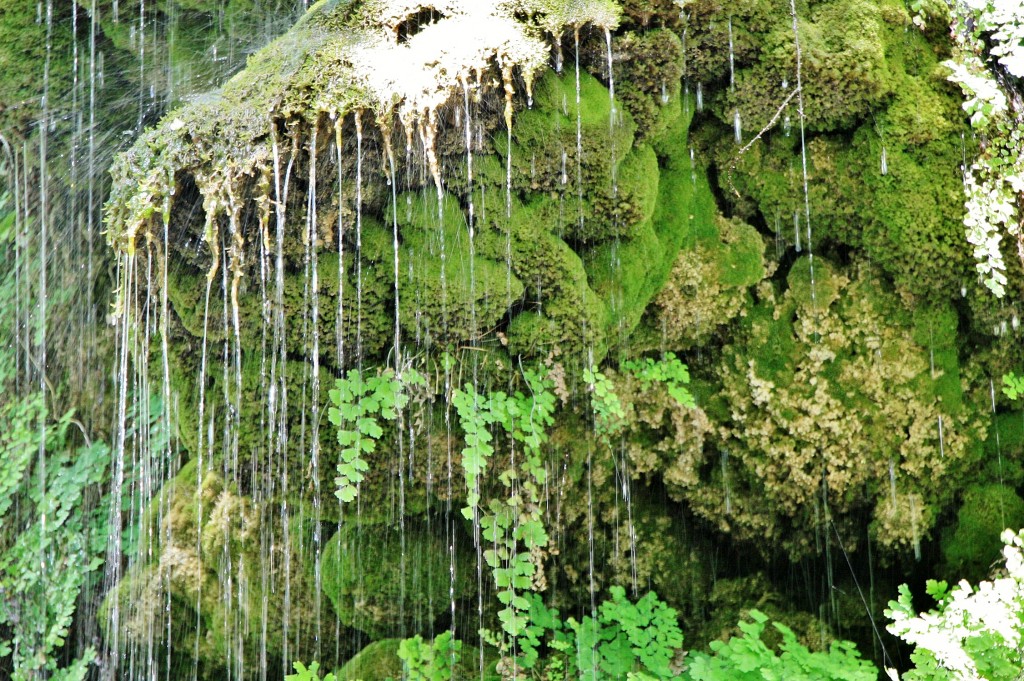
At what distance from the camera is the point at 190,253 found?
3.22 m

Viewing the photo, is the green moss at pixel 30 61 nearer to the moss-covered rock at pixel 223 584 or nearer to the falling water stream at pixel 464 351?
the falling water stream at pixel 464 351

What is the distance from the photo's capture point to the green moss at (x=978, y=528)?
3.52m

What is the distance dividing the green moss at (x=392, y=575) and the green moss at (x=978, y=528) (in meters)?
2.16

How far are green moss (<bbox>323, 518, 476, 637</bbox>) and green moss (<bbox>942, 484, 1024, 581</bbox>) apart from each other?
216 cm

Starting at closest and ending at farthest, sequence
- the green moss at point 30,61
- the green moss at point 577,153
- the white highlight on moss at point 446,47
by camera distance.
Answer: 1. the white highlight on moss at point 446,47
2. the green moss at point 577,153
3. the green moss at point 30,61

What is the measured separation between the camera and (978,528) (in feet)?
11.6

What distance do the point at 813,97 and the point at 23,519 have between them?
15.2 feet

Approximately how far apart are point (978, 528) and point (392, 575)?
8.59ft

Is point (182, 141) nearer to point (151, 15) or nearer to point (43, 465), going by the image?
point (151, 15)

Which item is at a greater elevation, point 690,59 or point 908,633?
point 690,59

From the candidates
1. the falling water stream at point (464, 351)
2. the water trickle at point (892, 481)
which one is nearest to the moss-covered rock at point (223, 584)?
the falling water stream at point (464, 351)

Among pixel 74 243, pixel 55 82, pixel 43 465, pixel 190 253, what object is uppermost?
pixel 55 82

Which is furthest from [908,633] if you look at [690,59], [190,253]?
[190,253]

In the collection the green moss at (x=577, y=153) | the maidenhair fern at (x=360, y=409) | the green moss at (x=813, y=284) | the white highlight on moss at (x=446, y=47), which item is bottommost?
the maidenhair fern at (x=360, y=409)
